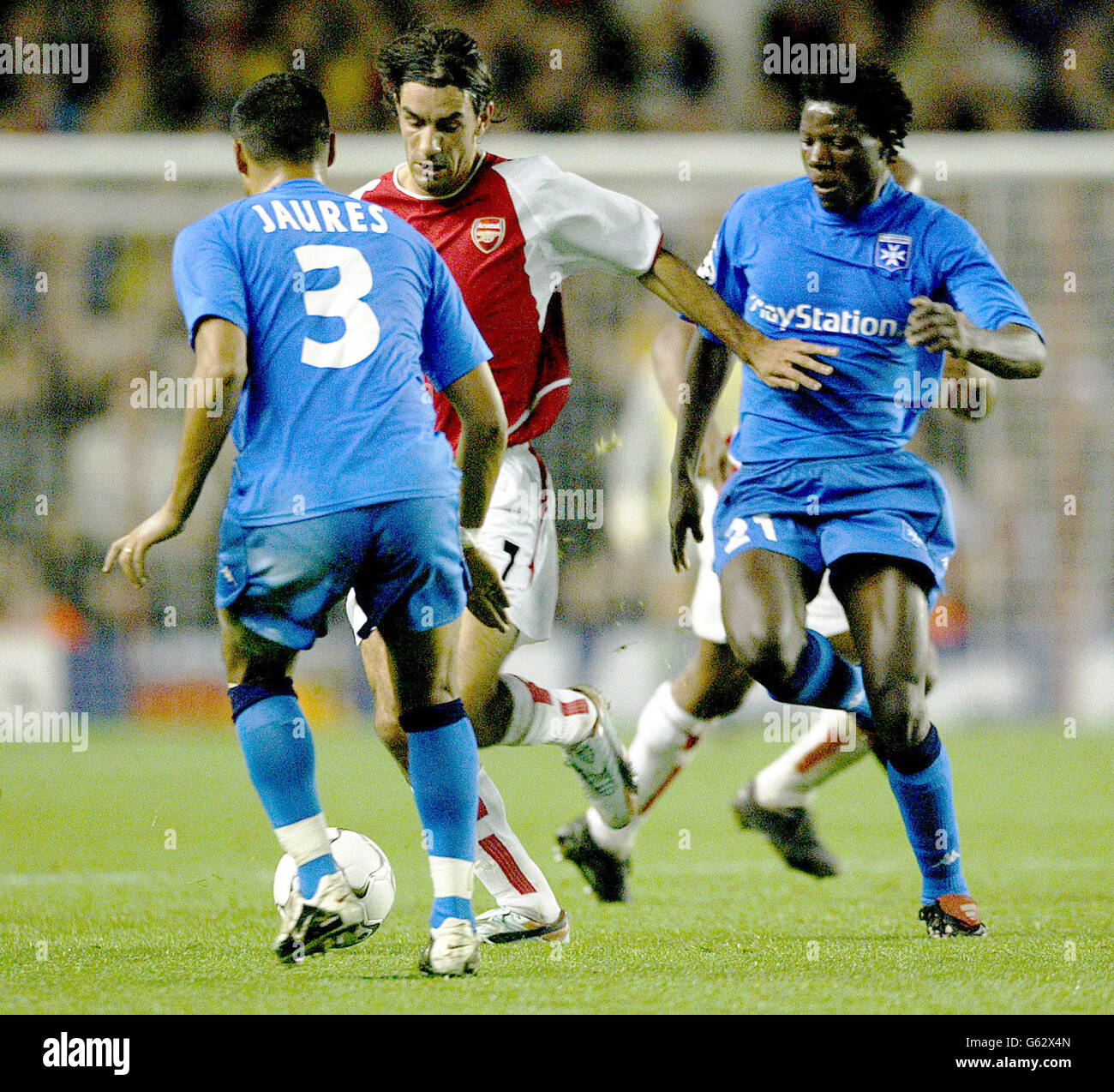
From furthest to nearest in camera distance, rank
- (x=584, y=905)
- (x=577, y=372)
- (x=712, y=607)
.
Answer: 1. (x=577, y=372)
2. (x=712, y=607)
3. (x=584, y=905)

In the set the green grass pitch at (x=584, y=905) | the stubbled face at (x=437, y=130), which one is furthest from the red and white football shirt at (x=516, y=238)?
the green grass pitch at (x=584, y=905)

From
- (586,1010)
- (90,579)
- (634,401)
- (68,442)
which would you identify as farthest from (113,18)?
(586,1010)

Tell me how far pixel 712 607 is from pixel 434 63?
79.7 inches

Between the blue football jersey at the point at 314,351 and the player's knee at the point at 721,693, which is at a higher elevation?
the blue football jersey at the point at 314,351

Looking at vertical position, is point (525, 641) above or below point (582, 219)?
below

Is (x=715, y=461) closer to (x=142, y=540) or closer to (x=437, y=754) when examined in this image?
(x=437, y=754)

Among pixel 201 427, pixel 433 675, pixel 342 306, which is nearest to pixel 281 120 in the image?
pixel 342 306

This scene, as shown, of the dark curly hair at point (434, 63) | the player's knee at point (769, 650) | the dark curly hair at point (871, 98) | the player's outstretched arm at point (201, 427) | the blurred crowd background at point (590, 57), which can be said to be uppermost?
the blurred crowd background at point (590, 57)

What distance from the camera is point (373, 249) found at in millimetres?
3512

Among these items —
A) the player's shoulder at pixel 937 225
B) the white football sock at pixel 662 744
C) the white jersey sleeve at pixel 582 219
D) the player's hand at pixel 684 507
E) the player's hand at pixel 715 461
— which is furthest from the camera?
the player's hand at pixel 715 461

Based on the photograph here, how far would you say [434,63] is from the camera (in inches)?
158

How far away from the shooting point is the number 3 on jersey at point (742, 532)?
4176 millimetres

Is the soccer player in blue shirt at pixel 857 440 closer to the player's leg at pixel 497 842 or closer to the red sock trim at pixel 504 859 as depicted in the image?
the player's leg at pixel 497 842

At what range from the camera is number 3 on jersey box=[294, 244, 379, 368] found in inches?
135
